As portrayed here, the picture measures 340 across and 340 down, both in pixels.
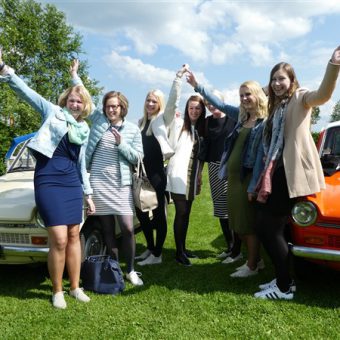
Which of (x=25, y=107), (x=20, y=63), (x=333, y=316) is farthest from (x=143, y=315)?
(x=20, y=63)

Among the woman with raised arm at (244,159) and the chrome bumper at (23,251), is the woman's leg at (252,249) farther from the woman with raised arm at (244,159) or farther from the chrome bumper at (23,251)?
the chrome bumper at (23,251)

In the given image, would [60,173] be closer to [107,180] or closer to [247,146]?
[107,180]

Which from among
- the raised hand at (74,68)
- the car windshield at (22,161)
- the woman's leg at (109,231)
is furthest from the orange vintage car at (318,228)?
the car windshield at (22,161)

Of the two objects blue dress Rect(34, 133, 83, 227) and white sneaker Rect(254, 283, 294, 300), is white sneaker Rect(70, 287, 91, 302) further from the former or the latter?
white sneaker Rect(254, 283, 294, 300)

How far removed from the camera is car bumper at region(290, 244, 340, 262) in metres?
3.29

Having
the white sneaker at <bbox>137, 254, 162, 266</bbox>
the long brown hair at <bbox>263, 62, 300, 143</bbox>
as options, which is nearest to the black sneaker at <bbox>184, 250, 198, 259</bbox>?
the white sneaker at <bbox>137, 254, 162, 266</bbox>

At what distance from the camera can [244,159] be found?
12.8 feet

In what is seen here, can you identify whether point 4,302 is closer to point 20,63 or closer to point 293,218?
point 293,218

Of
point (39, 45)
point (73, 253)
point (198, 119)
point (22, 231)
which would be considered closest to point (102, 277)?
point (73, 253)

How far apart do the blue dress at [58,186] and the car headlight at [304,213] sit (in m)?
1.98

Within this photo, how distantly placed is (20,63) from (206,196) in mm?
20534

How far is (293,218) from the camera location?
11.3ft

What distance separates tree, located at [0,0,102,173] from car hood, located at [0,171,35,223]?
21.0 m

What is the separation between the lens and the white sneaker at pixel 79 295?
3676 millimetres
